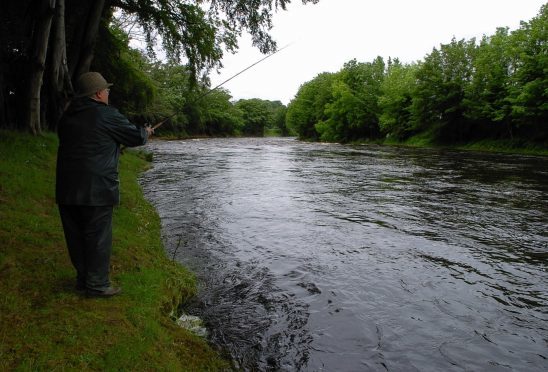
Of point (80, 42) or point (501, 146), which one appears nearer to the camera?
point (80, 42)

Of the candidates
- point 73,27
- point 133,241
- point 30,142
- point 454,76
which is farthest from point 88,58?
point 454,76

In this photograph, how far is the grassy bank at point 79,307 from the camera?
3785mm

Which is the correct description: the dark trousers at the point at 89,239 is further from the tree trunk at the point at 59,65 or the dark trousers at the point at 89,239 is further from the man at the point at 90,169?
the tree trunk at the point at 59,65

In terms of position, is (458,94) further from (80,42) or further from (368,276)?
(368,276)

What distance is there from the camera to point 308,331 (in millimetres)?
5438

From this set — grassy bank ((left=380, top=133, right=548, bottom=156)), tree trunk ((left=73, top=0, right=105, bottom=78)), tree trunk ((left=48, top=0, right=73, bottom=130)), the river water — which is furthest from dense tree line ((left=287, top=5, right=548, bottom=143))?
tree trunk ((left=48, top=0, right=73, bottom=130))

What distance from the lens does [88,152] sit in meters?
4.48

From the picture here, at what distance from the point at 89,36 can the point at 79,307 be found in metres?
13.7

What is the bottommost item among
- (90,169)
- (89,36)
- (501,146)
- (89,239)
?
(89,239)

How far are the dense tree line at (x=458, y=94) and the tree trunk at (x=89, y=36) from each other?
3640cm

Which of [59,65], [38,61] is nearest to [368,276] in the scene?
[38,61]

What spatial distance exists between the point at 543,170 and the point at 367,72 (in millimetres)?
58863

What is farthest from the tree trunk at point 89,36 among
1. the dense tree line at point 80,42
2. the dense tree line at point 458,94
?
the dense tree line at point 458,94

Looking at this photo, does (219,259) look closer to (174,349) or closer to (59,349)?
(174,349)
